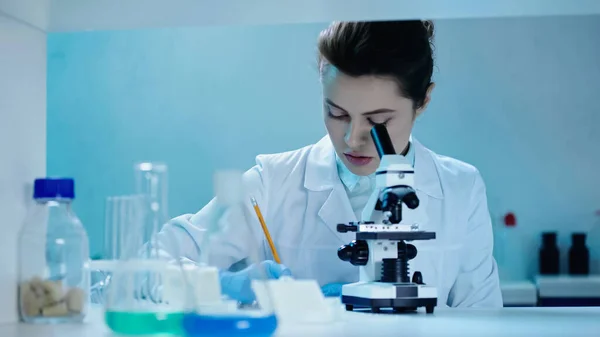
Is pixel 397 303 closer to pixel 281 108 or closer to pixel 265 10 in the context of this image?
pixel 265 10

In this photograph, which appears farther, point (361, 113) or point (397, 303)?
point (361, 113)

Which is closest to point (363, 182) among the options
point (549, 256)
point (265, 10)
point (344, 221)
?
point (344, 221)

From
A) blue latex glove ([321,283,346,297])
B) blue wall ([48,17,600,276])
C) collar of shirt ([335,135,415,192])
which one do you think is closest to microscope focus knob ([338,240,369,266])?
blue latex glove ([321,283,346,297])

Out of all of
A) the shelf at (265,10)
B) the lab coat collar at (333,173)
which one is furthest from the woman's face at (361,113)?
the shelf at (265,10)

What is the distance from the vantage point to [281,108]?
12.8 feet

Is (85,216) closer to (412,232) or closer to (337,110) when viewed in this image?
(337,110)

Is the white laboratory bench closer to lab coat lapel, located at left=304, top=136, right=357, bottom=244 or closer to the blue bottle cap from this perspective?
the blue bottle cap

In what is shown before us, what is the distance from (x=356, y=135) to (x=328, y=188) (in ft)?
0.76

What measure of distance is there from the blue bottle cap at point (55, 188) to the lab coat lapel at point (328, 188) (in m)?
1.08

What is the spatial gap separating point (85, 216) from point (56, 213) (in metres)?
3.02

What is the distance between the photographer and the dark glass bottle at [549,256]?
3.60 metres

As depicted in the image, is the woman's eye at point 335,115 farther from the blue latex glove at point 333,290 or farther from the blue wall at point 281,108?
the blue wall at point 281,108

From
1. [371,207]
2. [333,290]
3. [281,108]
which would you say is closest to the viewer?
[371,207]

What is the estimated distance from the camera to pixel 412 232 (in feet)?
4.09
